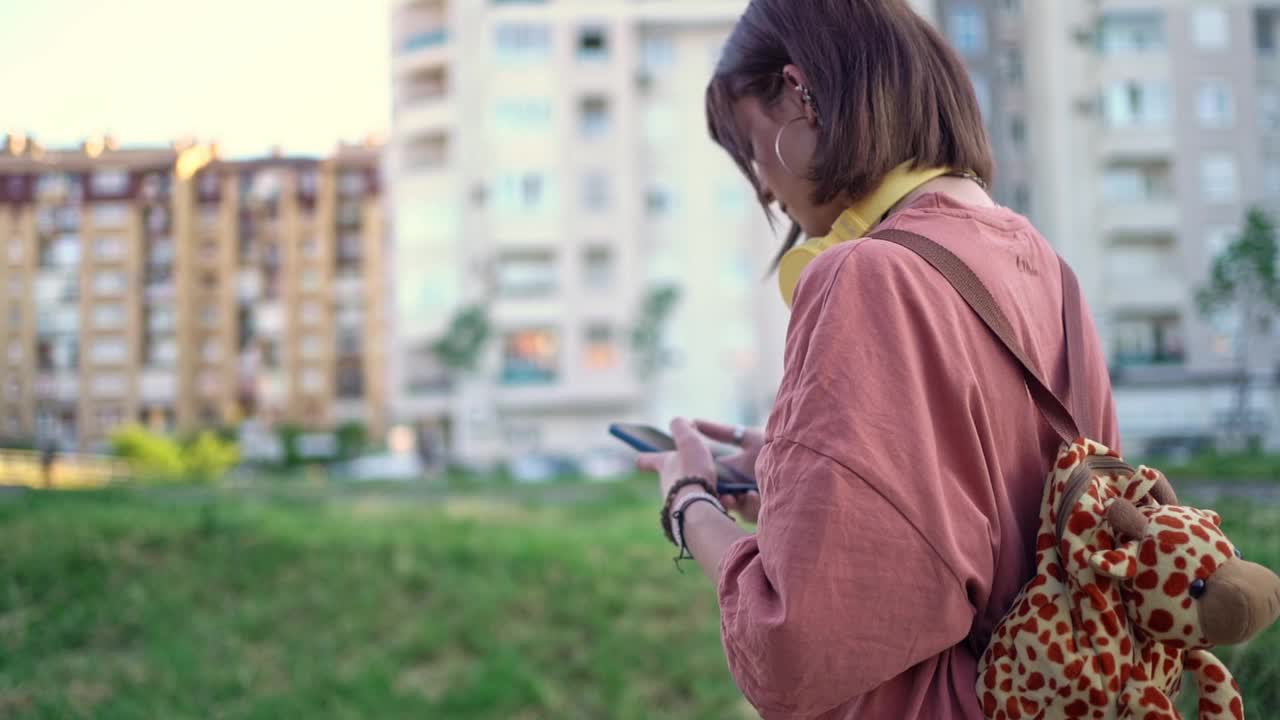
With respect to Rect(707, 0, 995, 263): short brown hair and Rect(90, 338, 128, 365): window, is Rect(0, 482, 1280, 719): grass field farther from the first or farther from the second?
Rect(90, 338, 128, 365): window

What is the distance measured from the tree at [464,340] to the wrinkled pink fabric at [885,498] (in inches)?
1040

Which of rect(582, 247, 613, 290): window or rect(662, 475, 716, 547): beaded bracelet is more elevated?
rect(582, 247, 613, 290): window

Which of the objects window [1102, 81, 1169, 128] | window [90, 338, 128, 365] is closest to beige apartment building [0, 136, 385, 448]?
window [90, 338, 128, 365]

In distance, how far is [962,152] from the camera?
3.22 ft

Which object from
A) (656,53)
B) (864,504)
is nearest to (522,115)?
(656,53)

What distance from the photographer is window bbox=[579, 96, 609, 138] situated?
92.1 ft

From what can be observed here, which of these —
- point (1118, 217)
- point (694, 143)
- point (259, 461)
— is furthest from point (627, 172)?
point (259, 461)

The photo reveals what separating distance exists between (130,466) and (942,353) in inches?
685

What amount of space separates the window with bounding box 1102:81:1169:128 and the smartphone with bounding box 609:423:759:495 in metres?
24.4

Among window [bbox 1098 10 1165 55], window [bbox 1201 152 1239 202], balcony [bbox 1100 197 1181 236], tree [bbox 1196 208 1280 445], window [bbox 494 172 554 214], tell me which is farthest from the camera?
window [bbox 494 172 554 214]

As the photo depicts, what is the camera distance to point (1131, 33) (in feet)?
72.9

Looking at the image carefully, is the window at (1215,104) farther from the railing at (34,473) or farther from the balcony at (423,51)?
the balcony at (423,51)

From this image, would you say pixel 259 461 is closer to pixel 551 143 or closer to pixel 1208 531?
pixel 551 143

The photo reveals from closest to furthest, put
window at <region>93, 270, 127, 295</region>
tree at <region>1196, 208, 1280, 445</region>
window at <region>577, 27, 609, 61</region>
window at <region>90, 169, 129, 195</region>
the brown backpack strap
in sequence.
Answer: the brown backpack strap < tree at <region>1196, 208, 1280, 445</region> < window at <region>90, 169, 129, 195</region> < window at <region>577, 27, 609, 61</region> < window at <region>93, 270, 127, 295</region>
